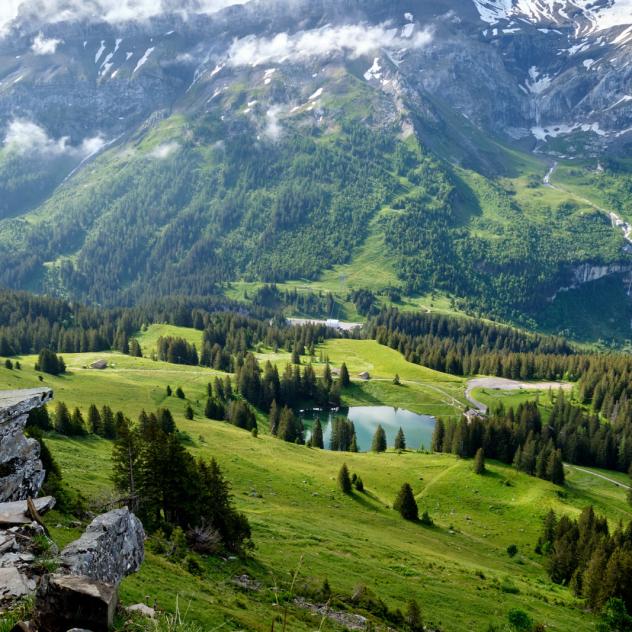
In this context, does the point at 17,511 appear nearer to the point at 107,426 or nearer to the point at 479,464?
the point at 107,426

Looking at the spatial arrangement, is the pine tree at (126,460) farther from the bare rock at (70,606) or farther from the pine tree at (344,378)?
the pine tree at (344,378)

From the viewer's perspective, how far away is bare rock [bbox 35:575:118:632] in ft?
36.0

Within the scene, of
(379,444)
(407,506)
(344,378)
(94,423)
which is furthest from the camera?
(344,378)

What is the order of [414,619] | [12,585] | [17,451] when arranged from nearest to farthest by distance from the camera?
[12,585], [17,451], [414,619]

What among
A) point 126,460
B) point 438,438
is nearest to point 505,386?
point 438,438

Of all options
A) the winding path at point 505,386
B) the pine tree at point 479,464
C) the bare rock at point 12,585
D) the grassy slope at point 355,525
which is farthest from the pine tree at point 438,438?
the bare rock at point 12,585

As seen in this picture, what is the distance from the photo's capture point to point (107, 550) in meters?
18.3

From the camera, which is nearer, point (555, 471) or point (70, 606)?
point (70, 606)

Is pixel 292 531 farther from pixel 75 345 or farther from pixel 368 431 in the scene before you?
pixel 75 345

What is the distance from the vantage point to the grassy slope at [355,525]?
110 feet

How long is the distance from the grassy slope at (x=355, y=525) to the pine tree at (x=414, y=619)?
2.92m

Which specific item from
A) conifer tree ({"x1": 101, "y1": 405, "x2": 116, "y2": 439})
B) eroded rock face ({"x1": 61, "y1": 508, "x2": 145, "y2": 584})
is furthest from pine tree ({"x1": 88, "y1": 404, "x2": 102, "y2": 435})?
eroded rock face ({"x1": 61, "y1": 508, "x2": 145, "y2": 584})

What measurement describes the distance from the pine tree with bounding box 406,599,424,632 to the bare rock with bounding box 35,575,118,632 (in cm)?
3255

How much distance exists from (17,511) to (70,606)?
1055cm
